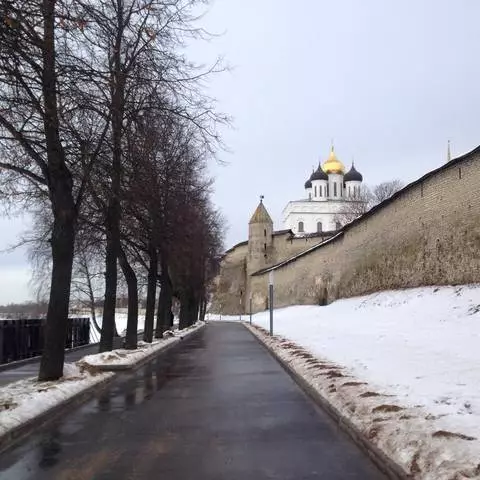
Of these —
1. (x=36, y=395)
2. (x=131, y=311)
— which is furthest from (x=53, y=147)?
(x=131, y=311)

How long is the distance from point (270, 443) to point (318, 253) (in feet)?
Answer: 162

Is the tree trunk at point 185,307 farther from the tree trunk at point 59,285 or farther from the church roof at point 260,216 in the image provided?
the church roof at point 260,216

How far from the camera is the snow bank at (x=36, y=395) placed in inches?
355

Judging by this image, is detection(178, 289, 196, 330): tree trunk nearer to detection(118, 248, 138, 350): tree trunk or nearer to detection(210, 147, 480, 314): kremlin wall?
detection(210, 147, 480, 314): kremlin wall

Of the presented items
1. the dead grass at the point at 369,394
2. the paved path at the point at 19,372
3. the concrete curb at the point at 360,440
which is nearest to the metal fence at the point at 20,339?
the paved path at the point at 19,372

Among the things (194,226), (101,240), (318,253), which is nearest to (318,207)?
(318,253)

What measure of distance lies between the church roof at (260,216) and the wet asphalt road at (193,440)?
8997 cm

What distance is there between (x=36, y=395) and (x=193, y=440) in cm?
372

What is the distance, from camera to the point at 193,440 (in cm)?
821

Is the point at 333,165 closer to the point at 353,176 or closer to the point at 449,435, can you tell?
the point at 353,176

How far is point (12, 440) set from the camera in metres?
8.30

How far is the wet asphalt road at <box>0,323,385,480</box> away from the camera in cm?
Answer: 670

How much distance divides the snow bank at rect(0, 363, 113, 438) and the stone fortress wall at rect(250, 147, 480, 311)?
1605 cm

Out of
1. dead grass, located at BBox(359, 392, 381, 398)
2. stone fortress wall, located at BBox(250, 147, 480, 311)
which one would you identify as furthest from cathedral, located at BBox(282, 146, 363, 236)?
dead grass, located at BBox(359, 392, 381, 398)
